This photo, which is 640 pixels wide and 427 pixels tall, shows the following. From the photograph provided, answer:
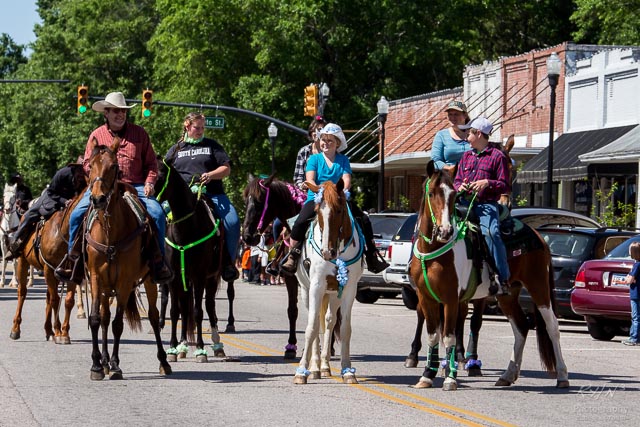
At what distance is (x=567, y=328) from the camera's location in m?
23.5

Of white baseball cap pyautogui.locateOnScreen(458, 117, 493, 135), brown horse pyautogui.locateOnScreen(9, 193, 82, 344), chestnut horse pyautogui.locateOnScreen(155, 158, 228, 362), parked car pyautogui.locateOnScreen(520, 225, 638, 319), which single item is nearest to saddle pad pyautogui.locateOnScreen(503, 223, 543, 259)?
white baseball cap pyautogui.locateOnScreen(458, 117, 493, 135)

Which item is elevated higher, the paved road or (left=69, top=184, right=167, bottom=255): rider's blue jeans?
(left=69, top=184, right=167, bottom=255): rider's blue jeans

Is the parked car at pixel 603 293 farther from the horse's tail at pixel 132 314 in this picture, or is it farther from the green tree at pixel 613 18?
the green tree at pixel 613 18

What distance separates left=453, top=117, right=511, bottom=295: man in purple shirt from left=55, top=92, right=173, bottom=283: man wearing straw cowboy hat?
3191 millimetres

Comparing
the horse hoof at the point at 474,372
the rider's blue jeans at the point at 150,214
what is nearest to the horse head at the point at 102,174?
the rider's blue jeans at the point at 150,214

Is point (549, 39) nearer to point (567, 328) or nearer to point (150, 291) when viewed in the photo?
point (567, 328)

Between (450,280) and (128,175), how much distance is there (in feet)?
12.8

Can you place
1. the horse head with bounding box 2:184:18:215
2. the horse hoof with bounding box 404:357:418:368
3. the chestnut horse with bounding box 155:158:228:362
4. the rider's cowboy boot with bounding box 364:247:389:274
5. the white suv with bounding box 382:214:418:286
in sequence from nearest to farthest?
the rider's cowboy boot with bounding box 364:247:389:274, the horse hoof with bounding box 404:357:418:368, the chestnut horse with bounding box 155:158:228:362, the white suv with bounding box 382:214:418:286, the horse head with bounding box 2:184:18:215

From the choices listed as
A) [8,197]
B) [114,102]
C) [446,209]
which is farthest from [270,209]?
[8,197]

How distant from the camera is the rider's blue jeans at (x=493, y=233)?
1334 centimetres

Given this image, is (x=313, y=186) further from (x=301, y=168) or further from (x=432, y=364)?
(x=301, y=168)

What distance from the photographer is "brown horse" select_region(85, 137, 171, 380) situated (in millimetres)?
13234

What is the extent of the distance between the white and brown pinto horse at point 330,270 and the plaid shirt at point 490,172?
50.7 inches

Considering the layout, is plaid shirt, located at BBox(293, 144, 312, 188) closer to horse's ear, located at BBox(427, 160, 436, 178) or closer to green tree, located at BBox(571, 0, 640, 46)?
horse's ear, located at BBox(427, 160, 436, 178)
